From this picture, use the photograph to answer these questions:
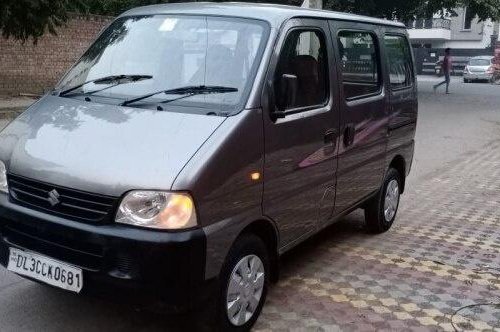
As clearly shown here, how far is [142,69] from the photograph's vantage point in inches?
145

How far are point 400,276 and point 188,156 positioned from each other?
2.38 metres

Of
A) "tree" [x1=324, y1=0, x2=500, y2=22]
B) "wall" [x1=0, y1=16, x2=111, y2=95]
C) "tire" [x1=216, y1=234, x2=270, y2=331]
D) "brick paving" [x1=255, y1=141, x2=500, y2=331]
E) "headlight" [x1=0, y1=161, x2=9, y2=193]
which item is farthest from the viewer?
"tree" [x1=324, y1=0, x2=500, y2=22]

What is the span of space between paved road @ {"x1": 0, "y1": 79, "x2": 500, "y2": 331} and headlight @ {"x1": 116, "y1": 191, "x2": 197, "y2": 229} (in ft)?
1.87

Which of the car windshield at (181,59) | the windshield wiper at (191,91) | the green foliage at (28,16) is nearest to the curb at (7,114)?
the green foliage at (28,16)

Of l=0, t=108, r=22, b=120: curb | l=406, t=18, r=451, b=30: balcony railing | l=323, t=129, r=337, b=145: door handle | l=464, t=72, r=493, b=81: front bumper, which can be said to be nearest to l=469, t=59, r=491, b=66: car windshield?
l=464, t=72, r=493, b=81: front bumper

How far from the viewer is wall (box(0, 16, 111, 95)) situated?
49.3 ft

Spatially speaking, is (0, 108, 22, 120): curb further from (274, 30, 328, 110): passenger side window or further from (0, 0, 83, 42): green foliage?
(274, 30, 328, 110): passenger side window

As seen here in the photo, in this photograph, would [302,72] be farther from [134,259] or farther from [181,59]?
[134,259]

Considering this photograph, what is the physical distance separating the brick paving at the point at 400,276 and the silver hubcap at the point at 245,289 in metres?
0.24

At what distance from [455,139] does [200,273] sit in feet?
34.4

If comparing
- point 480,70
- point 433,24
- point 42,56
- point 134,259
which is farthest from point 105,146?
point 433,24

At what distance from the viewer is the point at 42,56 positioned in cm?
1585

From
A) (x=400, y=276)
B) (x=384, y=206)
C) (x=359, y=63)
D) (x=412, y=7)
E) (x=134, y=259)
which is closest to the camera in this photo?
(x=134, y=259)

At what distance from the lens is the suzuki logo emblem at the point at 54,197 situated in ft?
9.66
